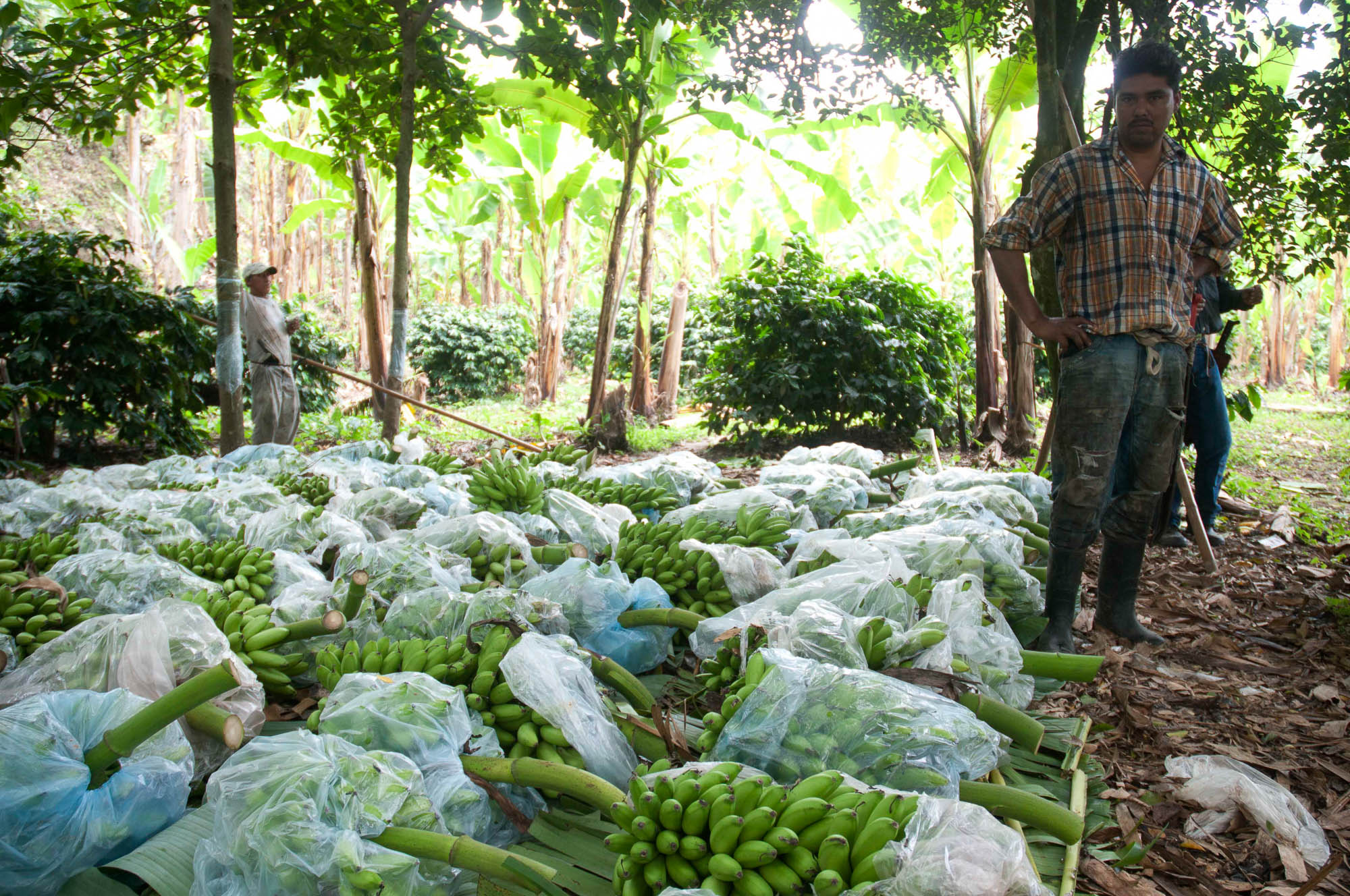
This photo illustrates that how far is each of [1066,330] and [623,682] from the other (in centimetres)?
197

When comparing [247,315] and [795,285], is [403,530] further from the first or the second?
[795,285]

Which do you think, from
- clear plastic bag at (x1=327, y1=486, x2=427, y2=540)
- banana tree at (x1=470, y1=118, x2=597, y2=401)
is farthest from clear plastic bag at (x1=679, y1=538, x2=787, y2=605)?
banana tree at (x1=470, y1=118, x2=597, y2=401)

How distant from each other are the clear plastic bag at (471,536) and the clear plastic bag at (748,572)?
684 mm

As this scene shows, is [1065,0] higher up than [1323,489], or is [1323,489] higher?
[1065,0]

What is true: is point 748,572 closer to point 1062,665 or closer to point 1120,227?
point 1062,665

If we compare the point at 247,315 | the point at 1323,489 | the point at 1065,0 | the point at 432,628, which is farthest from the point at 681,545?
the point at 1323,489

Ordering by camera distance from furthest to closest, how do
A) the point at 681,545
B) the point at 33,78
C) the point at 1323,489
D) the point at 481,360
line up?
the point at 481,360, the point at 1323,489, the point at 33,78, the point at 681,545

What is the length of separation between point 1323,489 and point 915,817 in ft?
23.9

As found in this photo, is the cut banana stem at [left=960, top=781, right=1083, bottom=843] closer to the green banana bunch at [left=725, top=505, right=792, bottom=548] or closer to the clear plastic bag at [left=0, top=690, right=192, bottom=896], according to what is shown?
the clear plastic bag at [left=0, top=690, right=192, bottom=896]

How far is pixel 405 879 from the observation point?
1.43 meters

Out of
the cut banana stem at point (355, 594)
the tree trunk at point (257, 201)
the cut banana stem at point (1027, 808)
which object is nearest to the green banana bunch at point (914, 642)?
the cut banana stem at point (1027, 808)

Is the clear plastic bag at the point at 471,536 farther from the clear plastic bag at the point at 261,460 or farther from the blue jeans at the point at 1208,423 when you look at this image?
the blue jeans at the point at 1208,423

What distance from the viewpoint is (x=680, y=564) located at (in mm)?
2947

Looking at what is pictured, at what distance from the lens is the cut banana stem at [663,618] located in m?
2.39
